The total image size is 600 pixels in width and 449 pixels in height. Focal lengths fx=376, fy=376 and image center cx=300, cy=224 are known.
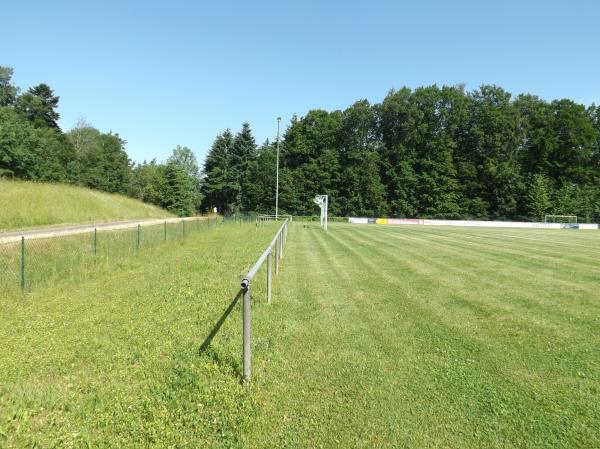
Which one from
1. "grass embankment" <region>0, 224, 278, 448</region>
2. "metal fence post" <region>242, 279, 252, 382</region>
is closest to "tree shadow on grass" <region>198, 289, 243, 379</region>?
"grass embankment" <region>0, 224, 278, 448</region>

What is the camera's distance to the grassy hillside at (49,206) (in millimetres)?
23766

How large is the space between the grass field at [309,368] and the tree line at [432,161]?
61371 millimetres

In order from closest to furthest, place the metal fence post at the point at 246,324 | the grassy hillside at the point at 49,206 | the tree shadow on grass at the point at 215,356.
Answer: the metal fence post at the point at 246,324 → the tree shadow on grass at the point at 215,356 → the grassy hillside at the point at 49,206

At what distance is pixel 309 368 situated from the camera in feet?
15.3

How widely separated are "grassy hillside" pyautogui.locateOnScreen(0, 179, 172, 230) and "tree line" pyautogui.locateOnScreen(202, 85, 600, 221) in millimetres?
35377

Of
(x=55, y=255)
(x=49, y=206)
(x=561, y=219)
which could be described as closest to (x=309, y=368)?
(x=55, y=255)

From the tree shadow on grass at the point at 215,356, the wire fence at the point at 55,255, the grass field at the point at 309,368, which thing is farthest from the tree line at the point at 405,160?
the tree shadow on grass at the point at 215,356

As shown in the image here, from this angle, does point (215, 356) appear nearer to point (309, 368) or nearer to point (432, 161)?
point (309, 368)

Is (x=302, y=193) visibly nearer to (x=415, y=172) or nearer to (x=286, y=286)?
(x=415, y=172)

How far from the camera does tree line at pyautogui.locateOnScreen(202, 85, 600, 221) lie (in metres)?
67.5

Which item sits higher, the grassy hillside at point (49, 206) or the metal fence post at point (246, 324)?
the grassy hillside at point (49, 206)

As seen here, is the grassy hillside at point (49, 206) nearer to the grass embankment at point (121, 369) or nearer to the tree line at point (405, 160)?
the grass embankment at point (121, 369)

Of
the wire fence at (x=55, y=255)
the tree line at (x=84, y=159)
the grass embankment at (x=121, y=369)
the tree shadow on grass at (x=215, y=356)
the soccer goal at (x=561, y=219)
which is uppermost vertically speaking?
the tree line at (x=84, y=159)

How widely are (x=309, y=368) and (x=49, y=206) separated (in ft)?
97.2
